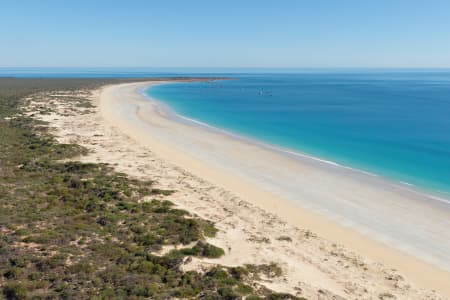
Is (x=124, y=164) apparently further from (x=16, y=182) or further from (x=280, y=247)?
(x=280, y=247)

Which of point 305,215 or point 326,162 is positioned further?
point 326,162

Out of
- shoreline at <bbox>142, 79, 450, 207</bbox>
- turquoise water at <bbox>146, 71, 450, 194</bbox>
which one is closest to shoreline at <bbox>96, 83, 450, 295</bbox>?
shoreline at <bbox>142, 79, 450, 207</bbox>

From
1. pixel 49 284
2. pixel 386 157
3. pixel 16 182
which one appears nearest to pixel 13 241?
pixel 49 284

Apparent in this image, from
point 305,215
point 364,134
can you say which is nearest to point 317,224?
point 305,215

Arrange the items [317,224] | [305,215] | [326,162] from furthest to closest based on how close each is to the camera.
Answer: [326,162]
[305,215]
[317,224]

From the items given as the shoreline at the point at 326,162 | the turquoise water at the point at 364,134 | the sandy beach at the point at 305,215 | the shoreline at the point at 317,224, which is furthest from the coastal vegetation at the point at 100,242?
the turquoise water at the point at 364,134

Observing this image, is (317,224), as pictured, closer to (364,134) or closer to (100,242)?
(100,242)

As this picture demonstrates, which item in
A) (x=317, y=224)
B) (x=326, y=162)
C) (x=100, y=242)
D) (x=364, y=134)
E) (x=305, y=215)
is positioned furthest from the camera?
(x=364, y=134)

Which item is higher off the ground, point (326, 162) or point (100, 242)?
point (100, 242)
